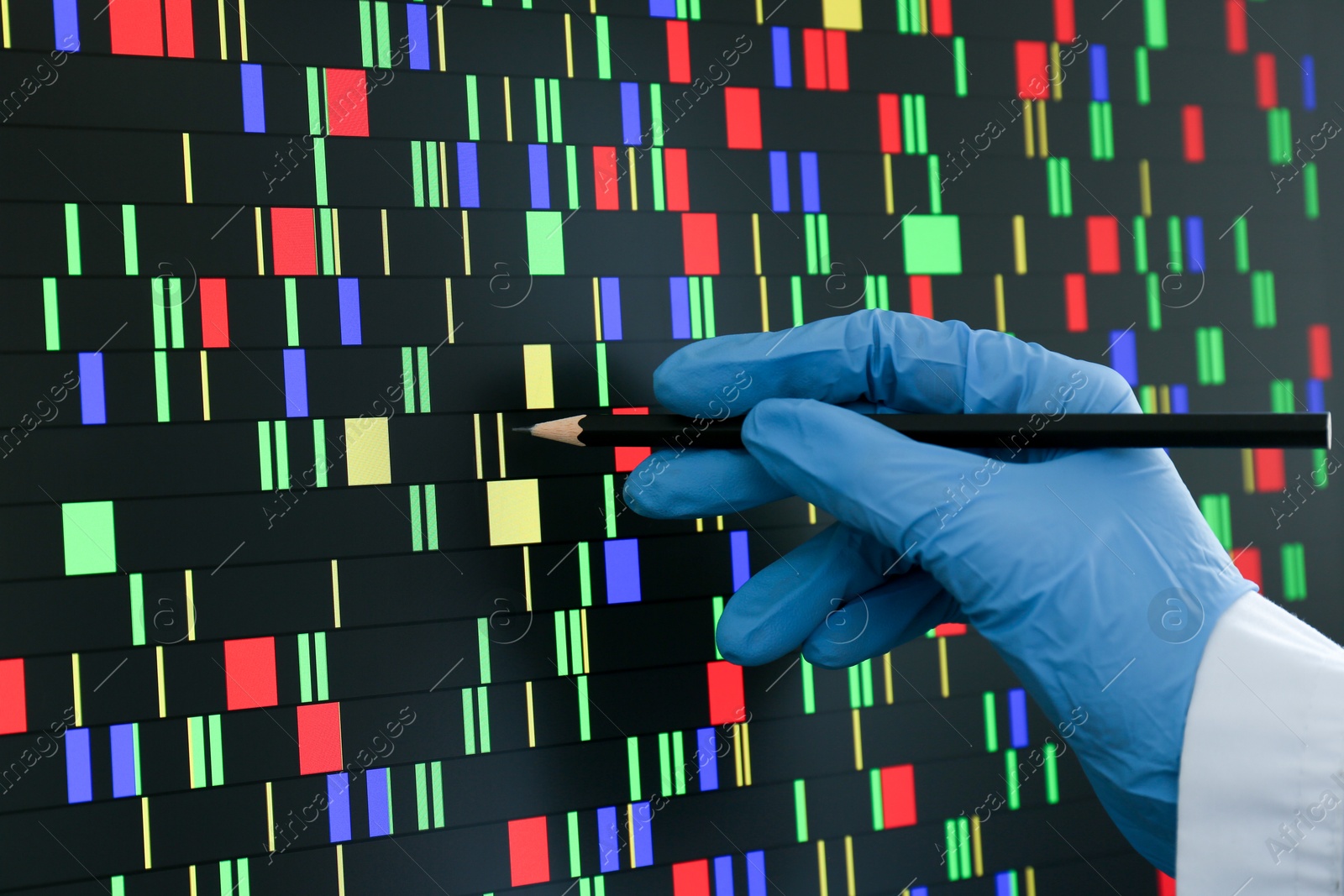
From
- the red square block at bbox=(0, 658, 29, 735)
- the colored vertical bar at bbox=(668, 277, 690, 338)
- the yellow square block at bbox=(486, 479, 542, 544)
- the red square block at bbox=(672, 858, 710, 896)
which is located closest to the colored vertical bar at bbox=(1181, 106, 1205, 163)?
the colored vertical bar at bbox=(668, 277, 690, 338)

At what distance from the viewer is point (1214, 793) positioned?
58 cm

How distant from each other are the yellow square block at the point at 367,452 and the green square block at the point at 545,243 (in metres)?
0.20

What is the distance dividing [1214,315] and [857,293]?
445mm

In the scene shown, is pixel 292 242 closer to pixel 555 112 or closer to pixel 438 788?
pixel 555 112

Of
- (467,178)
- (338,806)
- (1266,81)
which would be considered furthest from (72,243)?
(1266,81)

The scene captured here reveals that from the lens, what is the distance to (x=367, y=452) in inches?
28.7

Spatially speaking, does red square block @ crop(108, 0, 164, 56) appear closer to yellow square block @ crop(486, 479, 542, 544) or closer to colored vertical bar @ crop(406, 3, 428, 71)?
colored vertical bar @ crop(406, 3, 428, 71)

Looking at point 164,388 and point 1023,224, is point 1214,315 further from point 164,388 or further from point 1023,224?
point 164,388

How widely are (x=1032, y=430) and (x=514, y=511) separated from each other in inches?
17.6

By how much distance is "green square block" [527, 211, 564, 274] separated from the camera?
30.2 inches

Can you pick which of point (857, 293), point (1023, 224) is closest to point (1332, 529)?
point (1023, 224)

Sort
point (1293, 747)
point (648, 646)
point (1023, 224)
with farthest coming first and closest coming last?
point (1023, 224) → point (648, 646) → point (1293, 747)

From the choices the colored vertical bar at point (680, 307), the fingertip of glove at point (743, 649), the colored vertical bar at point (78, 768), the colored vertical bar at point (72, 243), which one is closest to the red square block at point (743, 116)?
the colored vertical bar at point (680, 307)

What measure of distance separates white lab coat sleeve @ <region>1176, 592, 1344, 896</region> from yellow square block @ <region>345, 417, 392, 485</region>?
67 centimetres
